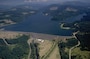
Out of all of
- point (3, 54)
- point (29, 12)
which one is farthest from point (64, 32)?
point (29, 12)

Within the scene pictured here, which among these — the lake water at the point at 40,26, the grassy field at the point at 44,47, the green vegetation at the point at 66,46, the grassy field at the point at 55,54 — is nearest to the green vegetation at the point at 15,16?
the lake water at the point at 40,26

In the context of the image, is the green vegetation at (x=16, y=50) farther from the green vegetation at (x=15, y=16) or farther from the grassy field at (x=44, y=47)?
the green vegetation at (x=15, y=16)

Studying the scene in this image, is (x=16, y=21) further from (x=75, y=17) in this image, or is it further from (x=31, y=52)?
(x=31, y=52)

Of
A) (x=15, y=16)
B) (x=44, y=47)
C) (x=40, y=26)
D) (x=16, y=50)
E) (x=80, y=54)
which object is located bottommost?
(x=15, y=16)

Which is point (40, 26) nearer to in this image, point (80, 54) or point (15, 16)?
point (15, 16)

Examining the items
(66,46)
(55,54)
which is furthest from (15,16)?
(55,54)

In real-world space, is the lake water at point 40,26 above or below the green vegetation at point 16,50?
below
